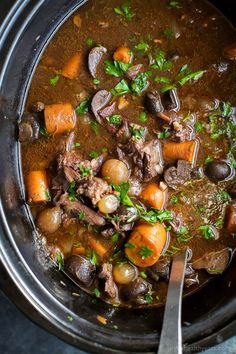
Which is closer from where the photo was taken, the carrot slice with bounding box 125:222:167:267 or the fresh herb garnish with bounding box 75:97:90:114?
the carrot slice with bounding box 125:222:167:267

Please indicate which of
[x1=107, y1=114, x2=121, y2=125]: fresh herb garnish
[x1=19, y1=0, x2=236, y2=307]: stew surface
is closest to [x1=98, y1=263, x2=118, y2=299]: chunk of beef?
[x1=19, y1=0, x2=236, y2=307]: stew surface

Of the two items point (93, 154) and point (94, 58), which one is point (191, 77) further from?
point (93, 154)

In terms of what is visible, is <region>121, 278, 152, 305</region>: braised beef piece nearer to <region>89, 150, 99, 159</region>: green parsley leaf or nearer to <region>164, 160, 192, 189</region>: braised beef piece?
<region>164, 160, 192, 189</region>: braised beef piece

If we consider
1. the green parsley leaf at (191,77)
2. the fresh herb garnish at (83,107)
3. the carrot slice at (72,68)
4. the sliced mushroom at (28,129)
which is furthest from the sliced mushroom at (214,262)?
the carrot slice at (72,68)

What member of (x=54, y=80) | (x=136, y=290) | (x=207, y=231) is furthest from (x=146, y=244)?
(x=54, y=80)

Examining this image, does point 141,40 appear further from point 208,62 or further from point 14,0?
point 14,0

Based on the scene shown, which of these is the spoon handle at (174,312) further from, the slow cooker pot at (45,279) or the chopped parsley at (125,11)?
the chopped parsley at (125,11)

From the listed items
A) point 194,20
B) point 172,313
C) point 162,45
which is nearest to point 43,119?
point 162,45
